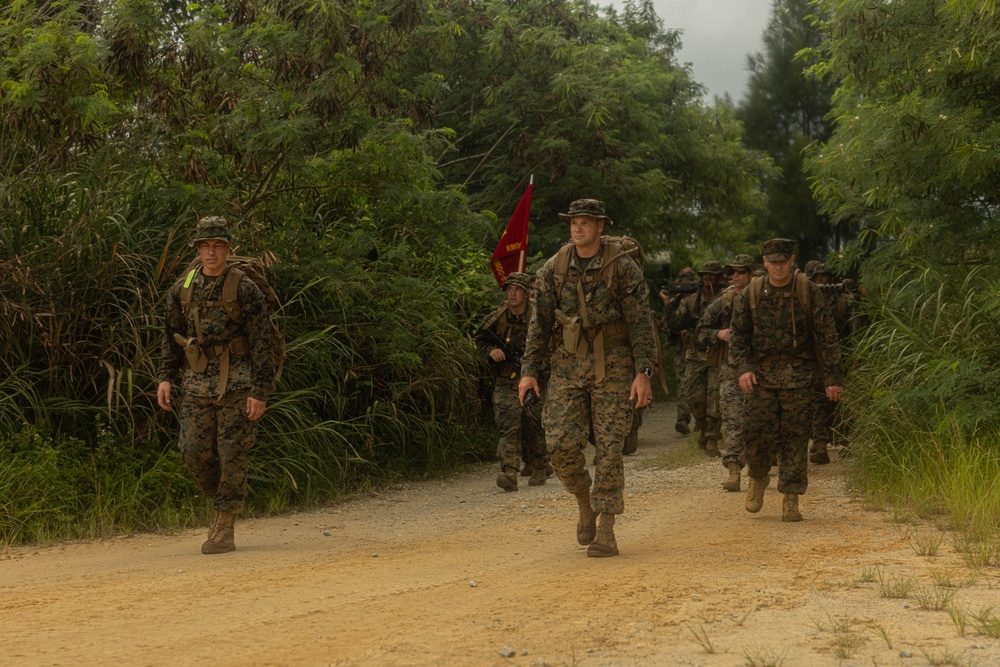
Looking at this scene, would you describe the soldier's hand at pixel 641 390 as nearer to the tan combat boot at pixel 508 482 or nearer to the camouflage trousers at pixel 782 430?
the camouflage trousers at pixel 782 430

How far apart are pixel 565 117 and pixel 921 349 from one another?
9332 millimetres

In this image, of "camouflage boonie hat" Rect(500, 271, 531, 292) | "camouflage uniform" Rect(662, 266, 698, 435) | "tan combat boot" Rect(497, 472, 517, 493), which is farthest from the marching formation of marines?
"camouflage uniform" Rect(662, 266, 698, 435)

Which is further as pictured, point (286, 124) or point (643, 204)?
point (643, 204)

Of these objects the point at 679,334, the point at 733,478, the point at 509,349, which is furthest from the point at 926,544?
the point at 679,334

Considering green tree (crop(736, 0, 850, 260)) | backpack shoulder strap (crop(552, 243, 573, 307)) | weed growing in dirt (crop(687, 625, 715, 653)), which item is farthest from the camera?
green tree (crop(736, 0, 850, 260))

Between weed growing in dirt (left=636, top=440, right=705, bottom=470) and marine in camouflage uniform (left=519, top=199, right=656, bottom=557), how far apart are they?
514 centimetres

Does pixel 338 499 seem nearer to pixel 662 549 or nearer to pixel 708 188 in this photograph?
pixel 662 549

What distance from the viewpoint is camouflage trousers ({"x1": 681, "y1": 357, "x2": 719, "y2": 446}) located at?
1341 cm

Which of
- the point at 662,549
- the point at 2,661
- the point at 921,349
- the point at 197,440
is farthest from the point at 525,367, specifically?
the point at 921,349

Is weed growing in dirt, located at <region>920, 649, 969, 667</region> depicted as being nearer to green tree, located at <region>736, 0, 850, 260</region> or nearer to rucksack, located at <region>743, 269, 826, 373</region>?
rucksack, located at <region>743, 269, 826, 373</region>

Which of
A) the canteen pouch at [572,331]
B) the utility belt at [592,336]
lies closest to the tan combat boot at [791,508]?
the utility belt at [592,336]

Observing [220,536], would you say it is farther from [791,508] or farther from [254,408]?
[791,508]

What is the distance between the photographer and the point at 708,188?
975 inches

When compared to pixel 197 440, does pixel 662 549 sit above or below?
below
